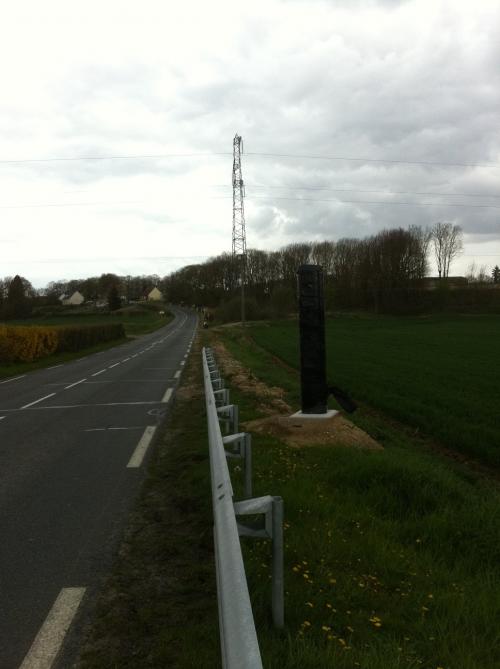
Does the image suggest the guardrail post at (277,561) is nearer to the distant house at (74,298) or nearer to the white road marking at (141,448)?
the white road marking at (141,448)

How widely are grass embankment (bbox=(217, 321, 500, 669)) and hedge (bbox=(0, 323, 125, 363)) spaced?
23894 millimetres

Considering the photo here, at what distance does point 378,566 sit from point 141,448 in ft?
16.8

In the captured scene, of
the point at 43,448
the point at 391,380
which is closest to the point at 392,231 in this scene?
the point at 391,380

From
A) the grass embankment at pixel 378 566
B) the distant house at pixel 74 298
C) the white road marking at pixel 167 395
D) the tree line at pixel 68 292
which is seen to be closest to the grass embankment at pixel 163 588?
the grass embankment at pixel 378 566

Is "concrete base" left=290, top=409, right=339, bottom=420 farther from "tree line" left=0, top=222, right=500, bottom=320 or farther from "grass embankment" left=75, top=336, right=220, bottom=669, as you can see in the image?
"tree line" left=0, top=222, right=500, bottom=320

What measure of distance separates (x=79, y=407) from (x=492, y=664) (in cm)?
1131

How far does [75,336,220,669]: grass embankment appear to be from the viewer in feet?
9.59

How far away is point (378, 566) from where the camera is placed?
3846 mm

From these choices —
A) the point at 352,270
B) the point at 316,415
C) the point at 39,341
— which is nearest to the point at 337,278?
the point at 352,270

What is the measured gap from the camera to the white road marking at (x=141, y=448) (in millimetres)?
7363

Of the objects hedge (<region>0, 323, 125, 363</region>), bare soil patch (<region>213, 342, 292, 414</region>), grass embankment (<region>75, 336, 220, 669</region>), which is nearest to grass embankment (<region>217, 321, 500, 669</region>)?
grass embankment (<region>75, 336, 220, 669</region>)

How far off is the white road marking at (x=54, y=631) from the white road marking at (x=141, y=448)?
354cm

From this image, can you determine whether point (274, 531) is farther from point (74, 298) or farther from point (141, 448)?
point (74, 298)

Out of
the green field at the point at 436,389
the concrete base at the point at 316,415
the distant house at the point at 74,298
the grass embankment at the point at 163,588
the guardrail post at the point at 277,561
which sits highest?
the distant house at the point at 74,298
